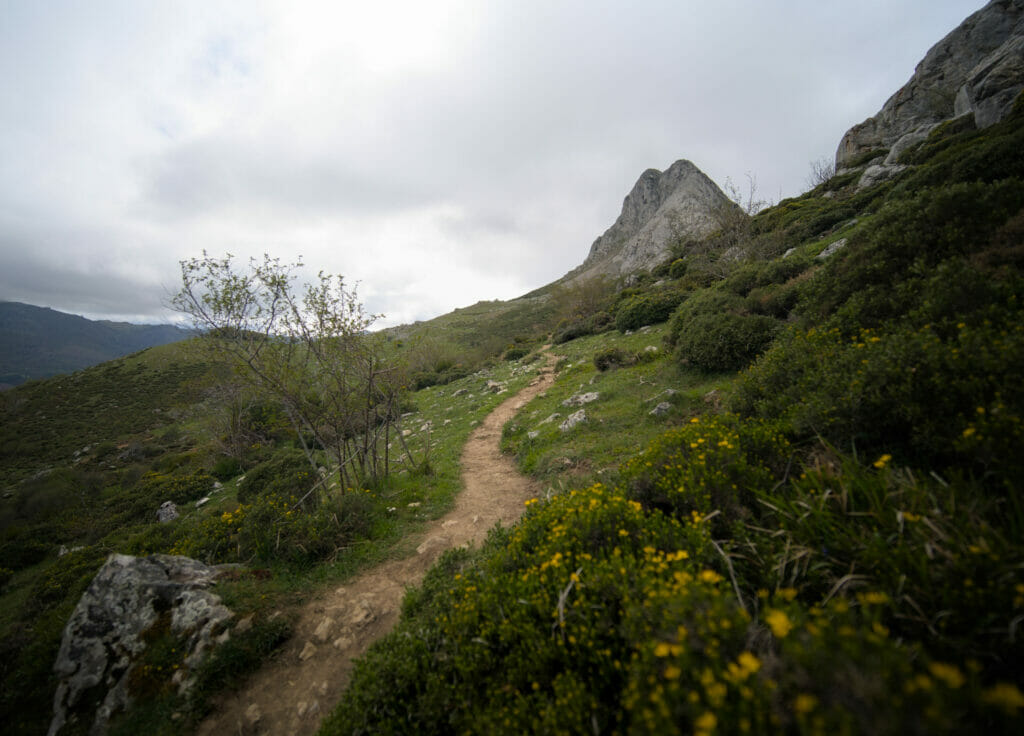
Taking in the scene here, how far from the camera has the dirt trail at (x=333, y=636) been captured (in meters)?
→ 3.86

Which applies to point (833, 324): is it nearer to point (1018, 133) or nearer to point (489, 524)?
point (1018, 133)

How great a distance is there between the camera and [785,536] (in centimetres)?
305

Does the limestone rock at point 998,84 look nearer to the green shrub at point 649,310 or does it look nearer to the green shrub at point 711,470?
the green shrub at point 649,310

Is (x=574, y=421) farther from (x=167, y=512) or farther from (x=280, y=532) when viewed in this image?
(x=167, y=512)

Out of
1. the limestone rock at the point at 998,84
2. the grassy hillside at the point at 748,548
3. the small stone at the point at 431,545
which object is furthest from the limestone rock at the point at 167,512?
the limestone rock at the point at 998,84

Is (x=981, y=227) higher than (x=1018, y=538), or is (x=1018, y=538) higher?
(x=981, y=227)

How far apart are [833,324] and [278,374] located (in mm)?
11022

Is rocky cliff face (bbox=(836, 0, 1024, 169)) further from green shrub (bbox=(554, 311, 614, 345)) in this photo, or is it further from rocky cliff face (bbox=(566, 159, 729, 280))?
green shrub (bbox=(554, 311, 614, 345))

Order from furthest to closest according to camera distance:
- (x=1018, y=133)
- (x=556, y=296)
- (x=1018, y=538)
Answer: (x=556, y=296) < (x=1018, y=133) < (x=1018, y=538)

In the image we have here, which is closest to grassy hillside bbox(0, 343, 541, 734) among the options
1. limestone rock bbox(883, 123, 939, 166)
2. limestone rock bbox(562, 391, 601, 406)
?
limestone rock bbox(562, 391, 601, 406)

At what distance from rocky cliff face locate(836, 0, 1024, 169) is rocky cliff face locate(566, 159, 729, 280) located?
58.1 ft

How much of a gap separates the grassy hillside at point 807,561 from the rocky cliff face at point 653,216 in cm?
4605

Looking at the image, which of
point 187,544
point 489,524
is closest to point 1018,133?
point 489,524

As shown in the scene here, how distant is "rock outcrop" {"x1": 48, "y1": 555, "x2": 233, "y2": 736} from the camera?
13.1ft
